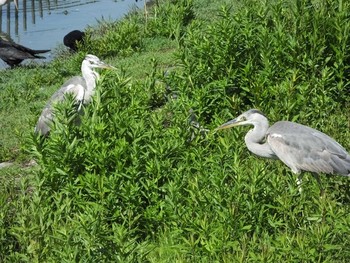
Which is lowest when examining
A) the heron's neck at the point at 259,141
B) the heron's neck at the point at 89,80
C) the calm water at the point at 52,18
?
the calm water at the point at 52,18

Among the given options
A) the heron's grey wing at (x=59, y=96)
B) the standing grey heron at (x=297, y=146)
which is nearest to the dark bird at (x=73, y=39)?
the heron's grey wing at (x=59, y=96)

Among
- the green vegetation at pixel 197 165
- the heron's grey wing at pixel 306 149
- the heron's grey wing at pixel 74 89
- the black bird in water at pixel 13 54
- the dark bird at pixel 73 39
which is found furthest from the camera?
the dark bird at pixel 73 39

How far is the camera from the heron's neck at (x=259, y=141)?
7.96 m

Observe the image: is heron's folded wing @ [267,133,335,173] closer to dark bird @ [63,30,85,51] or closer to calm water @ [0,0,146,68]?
dark bird @ [63,30,85,51]

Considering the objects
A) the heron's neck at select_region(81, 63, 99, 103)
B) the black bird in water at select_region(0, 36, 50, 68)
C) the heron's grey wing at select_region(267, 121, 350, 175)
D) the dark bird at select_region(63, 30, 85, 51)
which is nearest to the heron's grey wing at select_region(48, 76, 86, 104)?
the heron's neck at select_region(81, 63, 99, 103)

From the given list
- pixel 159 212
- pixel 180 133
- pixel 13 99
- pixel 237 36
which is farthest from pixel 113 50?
pixel 159 212

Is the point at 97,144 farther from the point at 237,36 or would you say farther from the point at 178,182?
the point at 237,36

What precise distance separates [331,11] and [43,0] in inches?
457

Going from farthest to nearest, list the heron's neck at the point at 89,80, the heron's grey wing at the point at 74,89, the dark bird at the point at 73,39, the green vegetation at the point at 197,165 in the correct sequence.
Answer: the dark bird at the point at 73,39 < the heron's neck at the point at 89,80 < the heron's grey wing at the point at 74,89 < the green vegetation at the point at 197,165

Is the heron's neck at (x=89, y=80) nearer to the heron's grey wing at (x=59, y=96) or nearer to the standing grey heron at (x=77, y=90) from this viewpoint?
the standing grey heron at (x=77, y=90)

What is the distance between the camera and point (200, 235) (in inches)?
243

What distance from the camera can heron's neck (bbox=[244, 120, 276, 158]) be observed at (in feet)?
26.1

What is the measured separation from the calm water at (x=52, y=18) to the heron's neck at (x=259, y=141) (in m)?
8.32

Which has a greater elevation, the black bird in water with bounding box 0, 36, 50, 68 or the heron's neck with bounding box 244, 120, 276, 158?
the heron's neck with bounding box 244, 120, 276, 158
